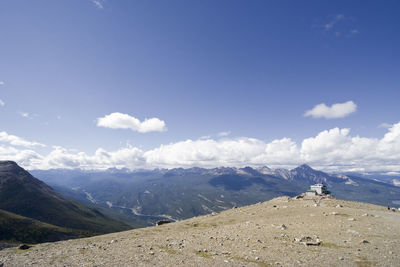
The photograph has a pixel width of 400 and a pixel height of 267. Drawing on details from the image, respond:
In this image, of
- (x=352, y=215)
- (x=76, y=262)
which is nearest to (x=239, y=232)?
(x=76, y=262)

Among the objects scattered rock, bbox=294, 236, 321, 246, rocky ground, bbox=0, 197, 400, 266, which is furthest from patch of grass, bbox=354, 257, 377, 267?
scattered rock, bbox=294, 236, 321, 246

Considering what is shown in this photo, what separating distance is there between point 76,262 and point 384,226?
36467mm

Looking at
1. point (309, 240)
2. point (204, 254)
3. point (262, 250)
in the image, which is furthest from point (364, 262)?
point (204, 254)

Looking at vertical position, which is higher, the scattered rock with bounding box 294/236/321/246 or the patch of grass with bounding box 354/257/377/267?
the patch of grass with bounding box 354/257/377/267

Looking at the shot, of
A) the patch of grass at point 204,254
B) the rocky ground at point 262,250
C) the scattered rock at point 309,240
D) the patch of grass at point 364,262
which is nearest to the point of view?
the patch of grass at point 364,262

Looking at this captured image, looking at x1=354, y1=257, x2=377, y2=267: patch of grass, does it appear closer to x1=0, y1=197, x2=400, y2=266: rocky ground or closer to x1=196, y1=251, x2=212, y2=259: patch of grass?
x1=0, y1=197, x2=400, y2=266: rocky ground

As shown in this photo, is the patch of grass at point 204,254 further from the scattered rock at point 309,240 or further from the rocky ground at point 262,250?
the scattered rock at point 309,240

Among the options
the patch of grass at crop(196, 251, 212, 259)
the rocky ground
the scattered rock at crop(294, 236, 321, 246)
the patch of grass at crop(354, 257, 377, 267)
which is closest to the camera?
the patch of grass at crop(354, 257, 377, 267)

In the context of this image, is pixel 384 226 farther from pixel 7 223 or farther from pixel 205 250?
pixel 7 223

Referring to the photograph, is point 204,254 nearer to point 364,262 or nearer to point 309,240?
point 309,240

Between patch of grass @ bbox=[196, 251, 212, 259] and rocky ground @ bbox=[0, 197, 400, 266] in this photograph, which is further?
patch of grass @ bbox=[196, 251, 212, 259]

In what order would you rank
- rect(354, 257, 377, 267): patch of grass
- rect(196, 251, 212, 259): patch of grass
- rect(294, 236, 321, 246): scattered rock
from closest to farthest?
rect(354, 257, 377, 267): patch of grass
rect(196, 251, 212, 259): patch of grass
rect(294, 236, 321, 246): scattered rock

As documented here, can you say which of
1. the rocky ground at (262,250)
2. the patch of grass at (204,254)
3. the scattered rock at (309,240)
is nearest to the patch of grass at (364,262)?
the rocky ground at (262,250)

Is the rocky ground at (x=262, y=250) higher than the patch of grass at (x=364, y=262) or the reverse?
the reverse
